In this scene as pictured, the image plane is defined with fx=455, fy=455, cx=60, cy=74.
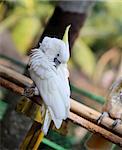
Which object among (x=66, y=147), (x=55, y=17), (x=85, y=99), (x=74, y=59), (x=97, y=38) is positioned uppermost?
(x=97, y=38)

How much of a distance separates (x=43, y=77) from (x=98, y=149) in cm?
19

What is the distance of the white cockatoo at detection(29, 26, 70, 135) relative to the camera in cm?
76

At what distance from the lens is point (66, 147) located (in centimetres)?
101

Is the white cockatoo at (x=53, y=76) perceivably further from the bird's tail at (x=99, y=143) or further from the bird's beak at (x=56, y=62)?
the bird's tail at (x=99, y=143)

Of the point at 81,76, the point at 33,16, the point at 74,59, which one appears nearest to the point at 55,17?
the point at 33,16

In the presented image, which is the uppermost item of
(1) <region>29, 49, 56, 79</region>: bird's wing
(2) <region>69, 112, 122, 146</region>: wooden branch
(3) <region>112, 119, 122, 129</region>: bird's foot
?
(1) <region>29, 49, 56, 79</region>: bird's wing

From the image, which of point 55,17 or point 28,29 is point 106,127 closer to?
point 55,17

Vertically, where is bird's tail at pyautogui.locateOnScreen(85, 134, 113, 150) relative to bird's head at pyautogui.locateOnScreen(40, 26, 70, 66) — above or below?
below

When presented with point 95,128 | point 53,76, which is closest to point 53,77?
point 53,76

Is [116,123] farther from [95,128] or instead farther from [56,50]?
[56,50]

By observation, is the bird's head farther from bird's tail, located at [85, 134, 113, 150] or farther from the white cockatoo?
bird's tail, located at [85, 134, 113, 150]

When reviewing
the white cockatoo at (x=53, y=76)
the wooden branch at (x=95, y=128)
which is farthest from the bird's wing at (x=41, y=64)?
the wooden branch at (x=95, y=128)

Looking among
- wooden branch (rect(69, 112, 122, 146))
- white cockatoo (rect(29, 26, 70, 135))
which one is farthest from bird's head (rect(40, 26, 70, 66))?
wooden branch (rect(69, 112, 122, 146))

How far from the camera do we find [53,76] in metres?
0.76
